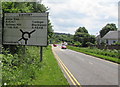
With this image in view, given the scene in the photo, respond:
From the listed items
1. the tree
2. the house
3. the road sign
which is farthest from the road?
the tree

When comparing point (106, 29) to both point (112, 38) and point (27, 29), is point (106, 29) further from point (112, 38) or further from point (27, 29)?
point (27, 29)

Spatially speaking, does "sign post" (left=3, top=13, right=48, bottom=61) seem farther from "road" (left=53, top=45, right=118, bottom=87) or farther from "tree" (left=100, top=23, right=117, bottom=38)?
"tree" (left=100, top=23, right=117, bottom=38)

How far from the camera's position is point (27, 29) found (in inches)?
555

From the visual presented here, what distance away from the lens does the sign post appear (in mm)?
14023

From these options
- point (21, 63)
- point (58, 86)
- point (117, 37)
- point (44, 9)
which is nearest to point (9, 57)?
point (21, 63)

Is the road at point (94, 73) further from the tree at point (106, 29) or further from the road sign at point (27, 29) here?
the tree at point (106, 29)

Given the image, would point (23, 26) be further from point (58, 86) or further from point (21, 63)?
point (58, 86)

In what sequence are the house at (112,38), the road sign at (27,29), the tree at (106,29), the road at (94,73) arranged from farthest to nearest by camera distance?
the tree at (106,29), the house at (112,38), the road sign at (27,29), the road at (94,73)

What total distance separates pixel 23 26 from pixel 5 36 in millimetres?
1393

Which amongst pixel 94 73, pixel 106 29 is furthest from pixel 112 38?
pixel 94 73

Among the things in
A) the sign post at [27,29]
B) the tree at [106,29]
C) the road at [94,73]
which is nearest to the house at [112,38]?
the tree at [106,29]

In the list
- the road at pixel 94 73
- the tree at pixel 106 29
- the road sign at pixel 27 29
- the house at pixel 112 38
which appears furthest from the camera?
the tree at pixel 106 29

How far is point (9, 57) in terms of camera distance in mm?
10000

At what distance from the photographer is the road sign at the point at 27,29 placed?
46.0 ft
